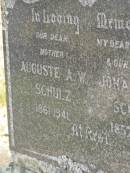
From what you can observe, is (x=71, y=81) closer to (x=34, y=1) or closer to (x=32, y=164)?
(x=34, y=1)

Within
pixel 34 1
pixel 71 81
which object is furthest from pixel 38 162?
pixel 34 1

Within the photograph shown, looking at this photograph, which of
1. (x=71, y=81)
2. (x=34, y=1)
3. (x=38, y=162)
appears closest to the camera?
(x=71, y=81)

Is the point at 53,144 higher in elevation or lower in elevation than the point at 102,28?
lower

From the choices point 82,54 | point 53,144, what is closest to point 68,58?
point 82,54

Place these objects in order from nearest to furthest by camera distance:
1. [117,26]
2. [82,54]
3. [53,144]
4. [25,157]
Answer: [117,26], [82,54], [53,144], [25,157]

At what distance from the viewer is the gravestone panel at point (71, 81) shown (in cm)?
395

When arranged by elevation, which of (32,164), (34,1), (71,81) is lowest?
(32,164)

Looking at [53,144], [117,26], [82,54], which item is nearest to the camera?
[117,26]

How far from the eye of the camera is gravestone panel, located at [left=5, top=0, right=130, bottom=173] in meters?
3.95

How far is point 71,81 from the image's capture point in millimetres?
4285

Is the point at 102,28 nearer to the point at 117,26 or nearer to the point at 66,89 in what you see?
the point at 117,26

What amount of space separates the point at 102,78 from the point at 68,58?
35 centimetres

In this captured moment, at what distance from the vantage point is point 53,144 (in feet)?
15.1

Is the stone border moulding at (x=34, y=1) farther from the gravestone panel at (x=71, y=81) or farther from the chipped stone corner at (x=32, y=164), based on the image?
the chipped stone corner at (x=32, y=164)
